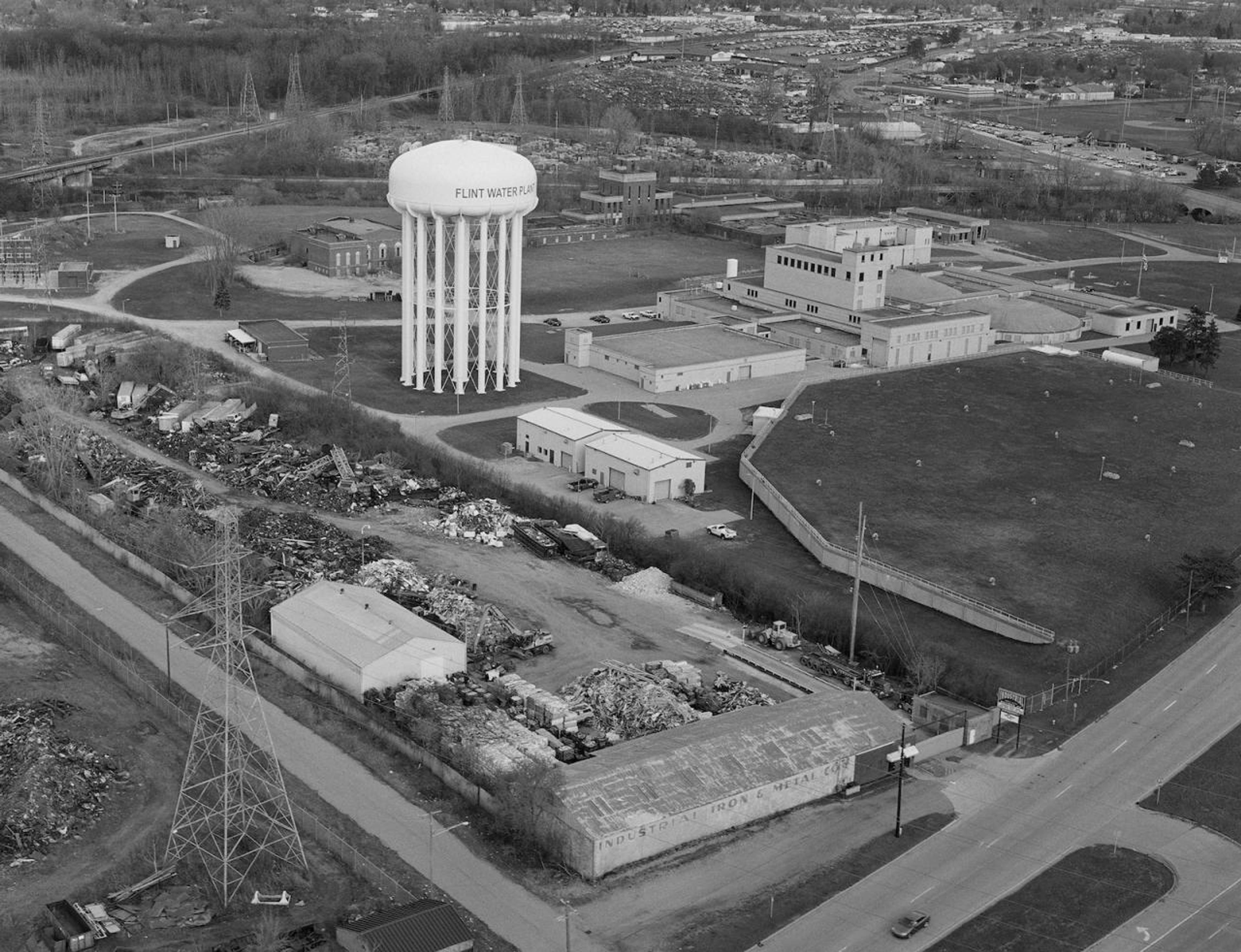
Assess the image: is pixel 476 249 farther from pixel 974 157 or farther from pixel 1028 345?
pixel 974 157

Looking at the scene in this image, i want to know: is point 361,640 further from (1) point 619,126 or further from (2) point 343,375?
(1) point 619,126

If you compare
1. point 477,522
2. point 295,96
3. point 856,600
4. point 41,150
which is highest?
point 295,96

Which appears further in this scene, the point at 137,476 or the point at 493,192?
the point at 493,192

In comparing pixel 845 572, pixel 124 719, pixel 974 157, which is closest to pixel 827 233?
pixel 845 572

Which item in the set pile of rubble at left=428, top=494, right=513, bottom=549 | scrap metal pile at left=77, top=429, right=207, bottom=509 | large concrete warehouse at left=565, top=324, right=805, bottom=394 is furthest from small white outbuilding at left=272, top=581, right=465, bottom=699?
large concrete warehouse at left=565, top=324, right=805, bottom=394

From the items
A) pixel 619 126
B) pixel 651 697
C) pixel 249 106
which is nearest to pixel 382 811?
pixel 651 697

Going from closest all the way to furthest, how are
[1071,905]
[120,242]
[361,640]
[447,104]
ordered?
[1071,905]
[361,640]
[120,242]
[447,104]

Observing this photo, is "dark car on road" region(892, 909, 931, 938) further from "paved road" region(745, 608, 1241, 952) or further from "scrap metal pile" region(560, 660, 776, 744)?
"scrap metal pile" region(560, 660, 776, 744)
